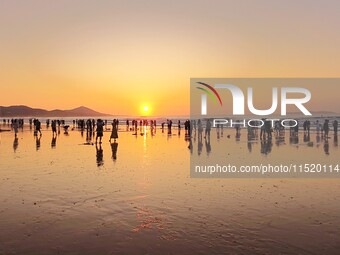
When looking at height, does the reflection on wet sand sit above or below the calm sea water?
above

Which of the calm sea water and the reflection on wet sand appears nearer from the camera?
the calm sea water

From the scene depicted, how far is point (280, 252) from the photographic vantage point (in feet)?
23.5

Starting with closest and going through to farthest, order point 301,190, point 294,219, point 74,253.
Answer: point 74,253 → point 294,219 → point 301,190

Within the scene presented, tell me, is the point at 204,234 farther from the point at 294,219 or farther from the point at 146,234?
the point at 294,219

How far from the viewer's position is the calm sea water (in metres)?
7.51

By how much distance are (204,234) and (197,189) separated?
5.14m

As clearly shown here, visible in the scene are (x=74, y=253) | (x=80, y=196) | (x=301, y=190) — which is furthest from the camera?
(x=301, y=190)

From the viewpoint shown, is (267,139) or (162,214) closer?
(162,214)

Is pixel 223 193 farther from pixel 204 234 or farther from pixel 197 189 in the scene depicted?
pixel 204 234

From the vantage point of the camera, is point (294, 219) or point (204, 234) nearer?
point (204, 234)

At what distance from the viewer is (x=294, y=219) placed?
9.44m

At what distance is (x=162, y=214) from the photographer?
9844 millimetres

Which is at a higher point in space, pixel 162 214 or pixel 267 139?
pixel 267 139

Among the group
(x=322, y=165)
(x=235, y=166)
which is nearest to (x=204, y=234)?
(x=235, y=166)
